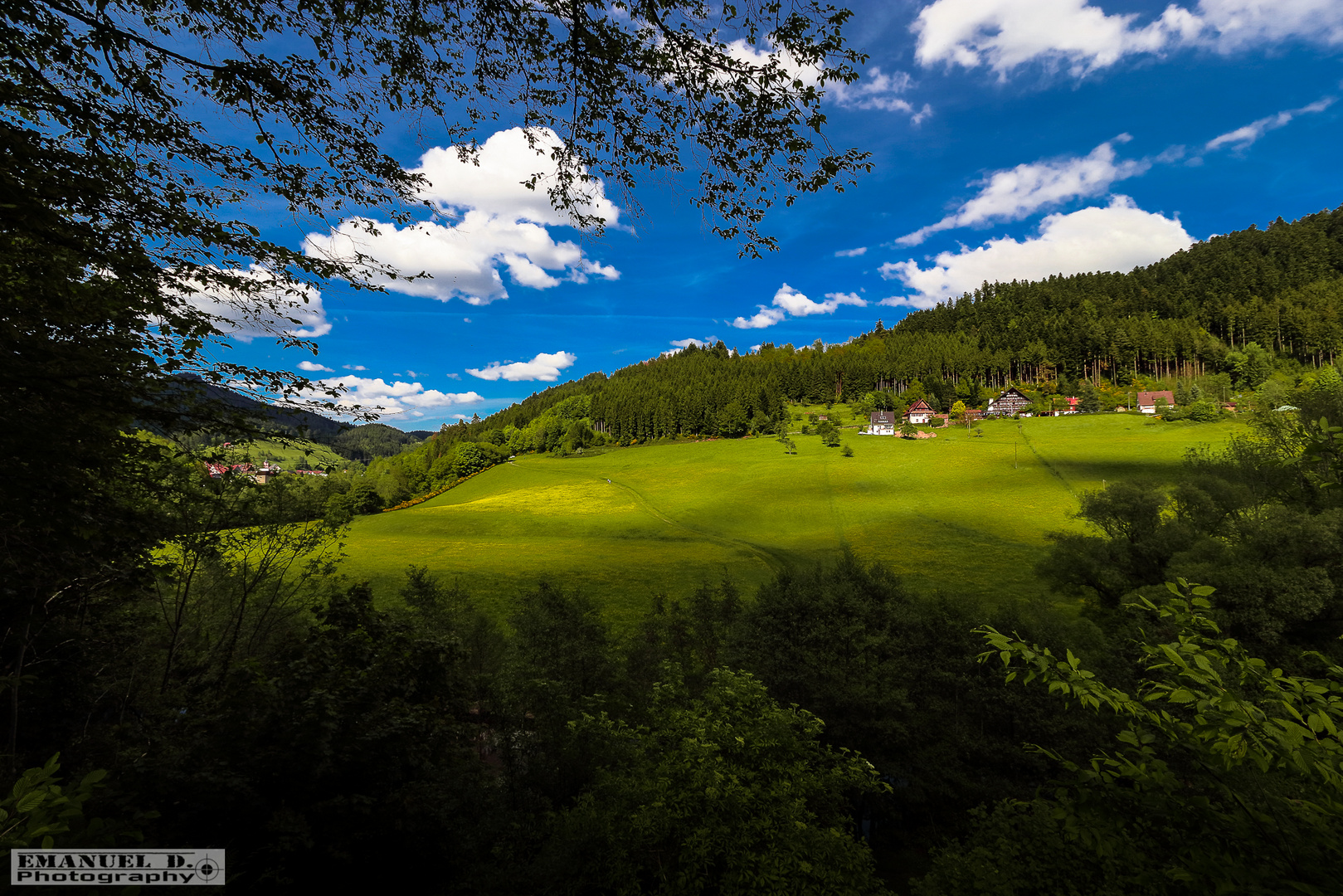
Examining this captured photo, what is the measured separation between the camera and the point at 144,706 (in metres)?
9.20

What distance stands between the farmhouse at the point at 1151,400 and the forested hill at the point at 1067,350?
107 feet

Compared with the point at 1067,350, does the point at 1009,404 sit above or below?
below

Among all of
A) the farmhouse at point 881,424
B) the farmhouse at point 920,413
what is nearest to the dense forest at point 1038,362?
the farmhouse at point 920,413

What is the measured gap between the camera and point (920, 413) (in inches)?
4264

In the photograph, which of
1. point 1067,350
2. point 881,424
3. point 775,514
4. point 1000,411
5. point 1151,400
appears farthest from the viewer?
point 1067,350

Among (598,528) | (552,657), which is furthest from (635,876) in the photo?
(598,528)

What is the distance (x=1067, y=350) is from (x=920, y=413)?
62.7 m

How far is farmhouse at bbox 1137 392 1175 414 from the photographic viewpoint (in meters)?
92.4

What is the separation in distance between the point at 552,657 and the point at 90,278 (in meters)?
18.2

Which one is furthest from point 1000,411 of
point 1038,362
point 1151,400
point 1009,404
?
point 1038,362

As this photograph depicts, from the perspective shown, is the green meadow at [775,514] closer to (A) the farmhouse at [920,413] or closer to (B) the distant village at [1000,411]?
(B) the distant village at [1000,411]

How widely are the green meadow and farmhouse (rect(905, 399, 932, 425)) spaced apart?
14289mm

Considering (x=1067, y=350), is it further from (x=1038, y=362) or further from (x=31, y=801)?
(x=31, y=801)

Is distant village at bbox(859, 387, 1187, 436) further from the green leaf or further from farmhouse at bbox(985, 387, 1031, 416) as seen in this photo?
the green leaf
